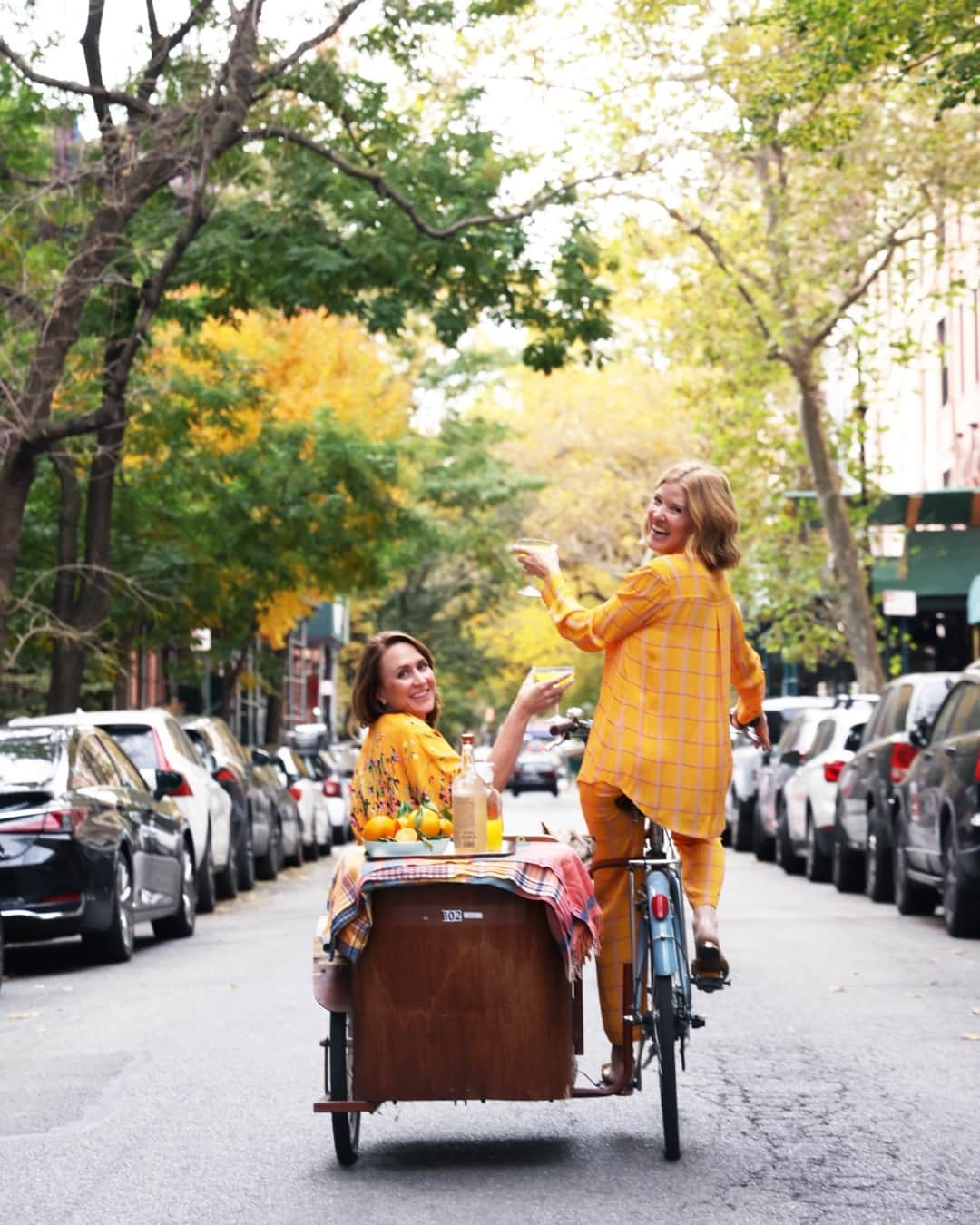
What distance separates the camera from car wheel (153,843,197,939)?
17375 mm

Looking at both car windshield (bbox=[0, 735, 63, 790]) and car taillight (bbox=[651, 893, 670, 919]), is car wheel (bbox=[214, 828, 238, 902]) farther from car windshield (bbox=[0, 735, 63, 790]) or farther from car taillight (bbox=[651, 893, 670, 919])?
car taillight (bbox=[651, 893, 670, 919])

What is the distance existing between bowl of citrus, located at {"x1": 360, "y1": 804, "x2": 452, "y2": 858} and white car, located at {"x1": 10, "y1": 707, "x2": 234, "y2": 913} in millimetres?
11161

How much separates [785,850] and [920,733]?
7.83 metres

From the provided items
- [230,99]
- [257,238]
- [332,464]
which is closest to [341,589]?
[332,464]

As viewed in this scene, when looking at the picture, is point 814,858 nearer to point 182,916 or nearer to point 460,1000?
point 182,916

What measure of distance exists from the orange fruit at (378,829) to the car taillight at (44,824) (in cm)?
745

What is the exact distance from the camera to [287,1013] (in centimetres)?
1191

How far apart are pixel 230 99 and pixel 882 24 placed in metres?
6.40

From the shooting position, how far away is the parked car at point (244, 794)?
2228 centimetres

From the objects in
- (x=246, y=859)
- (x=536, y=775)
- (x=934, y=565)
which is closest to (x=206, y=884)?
(x=246, y=859)

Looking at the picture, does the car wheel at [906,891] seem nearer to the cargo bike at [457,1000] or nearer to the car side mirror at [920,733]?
the car side mirror at [920,733]

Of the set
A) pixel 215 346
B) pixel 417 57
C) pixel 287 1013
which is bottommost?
pixel 287 1013

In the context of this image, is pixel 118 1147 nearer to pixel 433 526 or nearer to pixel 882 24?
pixel 882 24

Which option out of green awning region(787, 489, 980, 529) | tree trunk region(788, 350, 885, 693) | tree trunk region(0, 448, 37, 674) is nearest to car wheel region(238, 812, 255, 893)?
tree trunk region(0, 448, 37, 674)
